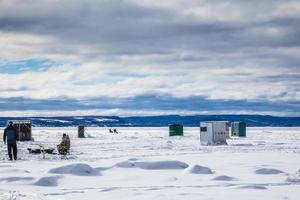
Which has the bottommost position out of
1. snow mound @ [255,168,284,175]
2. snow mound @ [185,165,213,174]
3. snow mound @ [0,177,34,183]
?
snow mound @ [255,168,284,175]

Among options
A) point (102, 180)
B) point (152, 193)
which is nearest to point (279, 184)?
point (152, 193)

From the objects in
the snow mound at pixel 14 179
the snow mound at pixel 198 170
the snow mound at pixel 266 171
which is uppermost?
the snow mound at pixel 14 179

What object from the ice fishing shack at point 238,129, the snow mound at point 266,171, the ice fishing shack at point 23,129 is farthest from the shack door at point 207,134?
A: the snow mound at point 266,171

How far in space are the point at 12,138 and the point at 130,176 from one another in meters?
10.6

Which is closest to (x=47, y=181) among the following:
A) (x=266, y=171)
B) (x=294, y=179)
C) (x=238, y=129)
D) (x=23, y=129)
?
(x=294, y=179)

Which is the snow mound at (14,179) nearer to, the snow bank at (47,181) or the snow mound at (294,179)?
the snow bank at (47,181)

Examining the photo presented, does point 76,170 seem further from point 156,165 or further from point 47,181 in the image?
point 156,165

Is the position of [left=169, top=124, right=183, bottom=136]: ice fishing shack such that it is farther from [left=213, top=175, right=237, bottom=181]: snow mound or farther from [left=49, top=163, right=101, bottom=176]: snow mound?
[left=213, top=175, right=237, bottom=181]: snow mound

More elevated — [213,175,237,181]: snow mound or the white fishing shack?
the white fishing shack

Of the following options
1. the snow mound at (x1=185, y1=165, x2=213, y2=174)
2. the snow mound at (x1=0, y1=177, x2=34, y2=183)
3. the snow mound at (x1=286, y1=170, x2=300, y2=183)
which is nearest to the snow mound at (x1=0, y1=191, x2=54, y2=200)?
the snow mound at (x1=0, y1=177, x2=34, y2=183)

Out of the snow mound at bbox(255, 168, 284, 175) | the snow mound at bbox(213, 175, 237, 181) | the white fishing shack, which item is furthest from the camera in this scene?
the white fishing shack

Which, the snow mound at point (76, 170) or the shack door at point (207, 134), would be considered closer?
the snow mound at point (76, 170)

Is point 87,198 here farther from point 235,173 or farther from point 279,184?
point 235,173

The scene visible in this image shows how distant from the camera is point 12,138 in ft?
91.9
